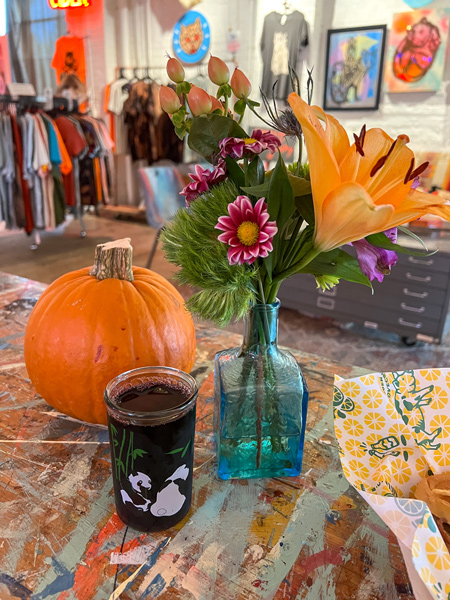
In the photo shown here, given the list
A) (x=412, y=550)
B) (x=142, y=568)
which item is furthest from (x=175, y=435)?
(x=412, y=550)

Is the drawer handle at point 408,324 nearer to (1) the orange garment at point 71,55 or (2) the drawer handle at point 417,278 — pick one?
(2) the drawer handle at point 417,278

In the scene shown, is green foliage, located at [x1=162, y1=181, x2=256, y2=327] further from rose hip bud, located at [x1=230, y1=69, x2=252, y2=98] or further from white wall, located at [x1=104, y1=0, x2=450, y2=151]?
white wall, located at [x1=104, y1=0, x2=450, y2=151]

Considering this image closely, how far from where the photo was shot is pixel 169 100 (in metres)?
0.47

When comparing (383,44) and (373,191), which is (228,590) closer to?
(373,191)

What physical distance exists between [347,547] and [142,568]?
0.70ft

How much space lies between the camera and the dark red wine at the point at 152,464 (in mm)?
464

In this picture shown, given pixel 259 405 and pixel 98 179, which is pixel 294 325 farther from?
pixel 98 179

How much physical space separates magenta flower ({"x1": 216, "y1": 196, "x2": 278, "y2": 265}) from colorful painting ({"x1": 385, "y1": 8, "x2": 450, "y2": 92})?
3.41m

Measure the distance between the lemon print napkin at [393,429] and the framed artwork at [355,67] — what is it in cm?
339

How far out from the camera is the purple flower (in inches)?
18.9

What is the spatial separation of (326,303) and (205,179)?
211 centimetres

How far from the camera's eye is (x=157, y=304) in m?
0.69

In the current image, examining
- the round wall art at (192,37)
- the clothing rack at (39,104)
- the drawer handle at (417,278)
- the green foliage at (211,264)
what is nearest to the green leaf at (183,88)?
the green foliage at (211,264)

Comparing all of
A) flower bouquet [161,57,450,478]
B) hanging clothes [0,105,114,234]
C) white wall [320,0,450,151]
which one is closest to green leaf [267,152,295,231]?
flower bouquet [161,57,450,478]
